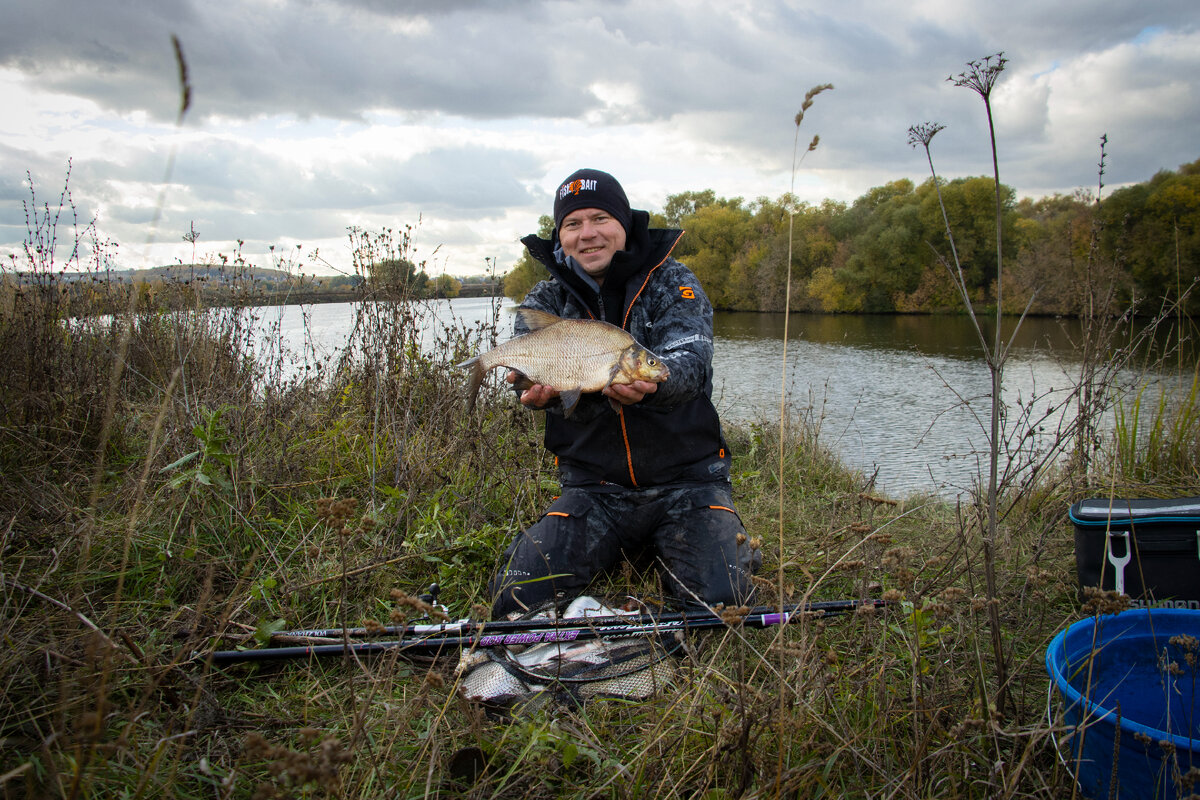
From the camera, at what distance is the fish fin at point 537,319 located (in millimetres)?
3082

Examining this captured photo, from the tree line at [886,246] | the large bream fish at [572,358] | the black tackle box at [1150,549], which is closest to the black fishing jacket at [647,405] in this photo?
the large bream fish at [572,358]

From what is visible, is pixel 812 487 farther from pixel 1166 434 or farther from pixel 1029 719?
pixel 1029 719

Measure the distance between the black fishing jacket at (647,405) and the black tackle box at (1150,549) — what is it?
5.28ft

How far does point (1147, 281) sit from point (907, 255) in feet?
64.7

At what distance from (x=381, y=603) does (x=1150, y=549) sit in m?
3.33

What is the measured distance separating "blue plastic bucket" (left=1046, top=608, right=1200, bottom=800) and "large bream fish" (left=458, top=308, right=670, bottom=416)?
1.72 m

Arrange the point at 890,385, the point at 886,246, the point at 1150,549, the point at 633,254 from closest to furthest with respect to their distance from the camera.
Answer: the point at 1150,549
the point at 633,254
the point at 890,385
the point at 886,246

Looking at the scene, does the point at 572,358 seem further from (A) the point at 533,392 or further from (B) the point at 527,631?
(B) the point at 527,631

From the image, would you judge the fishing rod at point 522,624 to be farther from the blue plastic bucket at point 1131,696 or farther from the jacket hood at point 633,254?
the jacket hood at point 633,254

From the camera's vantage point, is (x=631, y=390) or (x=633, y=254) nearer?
(x=631, y=390)

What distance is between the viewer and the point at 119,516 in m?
3.26

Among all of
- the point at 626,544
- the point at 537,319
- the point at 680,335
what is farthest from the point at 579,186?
the point at 626,544

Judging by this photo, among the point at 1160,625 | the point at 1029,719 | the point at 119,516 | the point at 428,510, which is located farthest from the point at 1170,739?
the point at 119,516

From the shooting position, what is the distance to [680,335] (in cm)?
326
